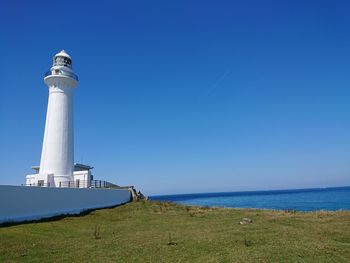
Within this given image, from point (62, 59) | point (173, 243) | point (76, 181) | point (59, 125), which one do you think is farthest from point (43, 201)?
point (62, 59)

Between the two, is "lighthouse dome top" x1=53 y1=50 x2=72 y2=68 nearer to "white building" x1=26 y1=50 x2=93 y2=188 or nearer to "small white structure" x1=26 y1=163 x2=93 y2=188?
"white building" x1=26 y1=50 x2=93 y2=188

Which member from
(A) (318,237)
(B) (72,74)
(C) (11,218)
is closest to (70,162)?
(B) (72,74)

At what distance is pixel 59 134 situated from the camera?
31922 millimetres

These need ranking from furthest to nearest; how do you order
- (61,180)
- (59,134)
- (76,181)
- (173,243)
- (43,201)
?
1. (76,181)
2. (59,134)
3. (61,180)
4. (43,201)
5. (173,243)

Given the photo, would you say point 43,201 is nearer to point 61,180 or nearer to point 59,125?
point 61,180

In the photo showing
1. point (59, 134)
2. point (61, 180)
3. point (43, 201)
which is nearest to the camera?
point (43, 201)

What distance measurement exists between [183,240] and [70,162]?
67.2 ft

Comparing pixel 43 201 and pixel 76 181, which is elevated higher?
pixel 76 181

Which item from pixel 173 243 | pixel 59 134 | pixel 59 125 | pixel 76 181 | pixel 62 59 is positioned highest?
pixel 62 59

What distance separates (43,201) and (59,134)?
9.93 metres

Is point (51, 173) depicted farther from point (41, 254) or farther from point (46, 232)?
point (41, 254)

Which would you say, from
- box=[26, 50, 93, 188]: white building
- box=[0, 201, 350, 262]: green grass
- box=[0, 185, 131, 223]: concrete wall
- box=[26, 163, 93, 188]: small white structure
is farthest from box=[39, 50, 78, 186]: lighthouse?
box=[0, 201, 350, 262]: green grass

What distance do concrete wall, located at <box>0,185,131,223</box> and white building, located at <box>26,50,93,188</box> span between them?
3.02 m

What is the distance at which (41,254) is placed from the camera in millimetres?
12461
